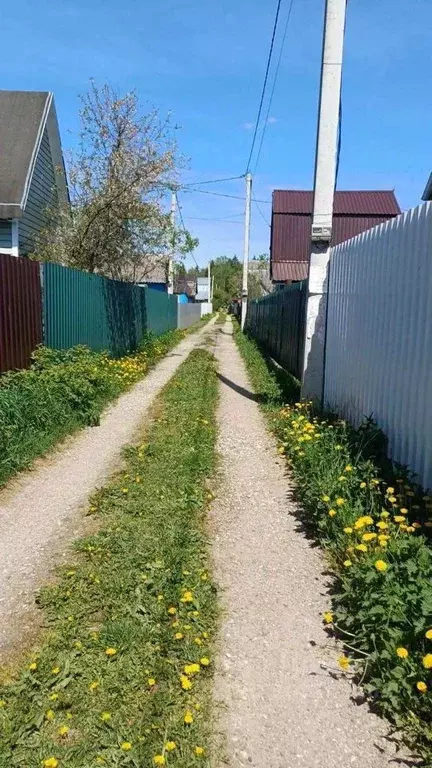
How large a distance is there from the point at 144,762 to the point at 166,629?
2.46 ft

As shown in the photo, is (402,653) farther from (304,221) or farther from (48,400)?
(304,221)

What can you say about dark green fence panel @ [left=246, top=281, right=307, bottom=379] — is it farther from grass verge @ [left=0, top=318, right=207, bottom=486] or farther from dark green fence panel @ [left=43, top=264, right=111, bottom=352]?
dark green fence panel @ [left=43, top=264, right=111, bottom=352]

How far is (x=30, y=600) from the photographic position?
3.05 metres

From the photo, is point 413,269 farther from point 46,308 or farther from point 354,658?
point 46,308

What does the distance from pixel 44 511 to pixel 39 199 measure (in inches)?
469

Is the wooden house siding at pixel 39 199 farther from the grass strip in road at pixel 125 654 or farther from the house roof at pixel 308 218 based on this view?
the house roof at pixel 308 218

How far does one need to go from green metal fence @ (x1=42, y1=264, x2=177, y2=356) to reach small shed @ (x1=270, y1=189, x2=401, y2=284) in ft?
31.2

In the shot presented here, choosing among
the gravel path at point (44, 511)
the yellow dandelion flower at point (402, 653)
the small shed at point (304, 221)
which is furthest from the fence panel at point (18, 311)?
the small shed at point (304, 221)

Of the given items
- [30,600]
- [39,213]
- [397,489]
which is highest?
[39,213]

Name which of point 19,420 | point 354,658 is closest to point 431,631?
point 354,658

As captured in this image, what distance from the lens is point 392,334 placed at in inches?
180

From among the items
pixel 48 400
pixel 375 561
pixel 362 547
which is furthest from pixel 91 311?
pixel 375 561

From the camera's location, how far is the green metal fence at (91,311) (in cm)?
859

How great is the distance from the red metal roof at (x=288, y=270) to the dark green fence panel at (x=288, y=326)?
6.96m
